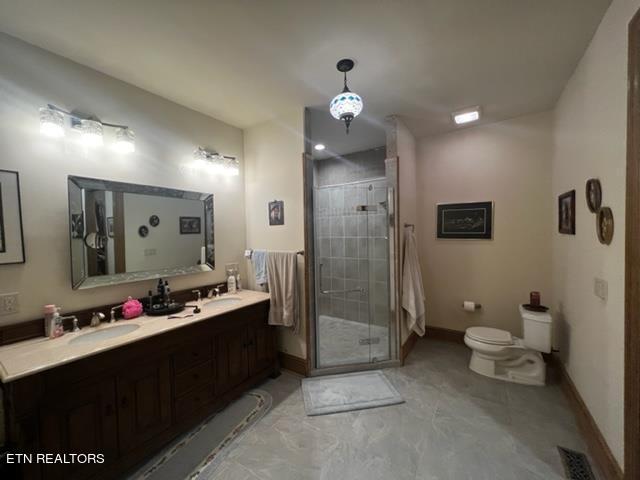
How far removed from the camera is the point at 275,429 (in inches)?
71.8

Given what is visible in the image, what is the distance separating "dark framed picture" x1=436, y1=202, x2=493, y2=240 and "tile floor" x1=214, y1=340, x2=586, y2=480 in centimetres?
156

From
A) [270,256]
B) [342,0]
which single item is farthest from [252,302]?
[342,0]

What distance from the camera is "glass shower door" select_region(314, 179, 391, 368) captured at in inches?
109

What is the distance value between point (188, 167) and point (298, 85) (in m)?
1.23

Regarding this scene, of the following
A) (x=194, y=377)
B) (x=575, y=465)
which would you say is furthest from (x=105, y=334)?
(x=575, y=465)

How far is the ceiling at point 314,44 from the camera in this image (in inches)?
53.0

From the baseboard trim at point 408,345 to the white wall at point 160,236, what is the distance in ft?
7.44

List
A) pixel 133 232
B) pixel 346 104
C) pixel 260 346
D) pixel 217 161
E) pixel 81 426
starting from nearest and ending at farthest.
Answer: pixel 81 426 → pixel 346 104 → pixel 133 232 → pixel 260 346 → pixel 217 161

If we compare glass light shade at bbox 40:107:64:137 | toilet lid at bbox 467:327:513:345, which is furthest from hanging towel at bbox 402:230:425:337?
glass light shade at bbox 40:107:64:137

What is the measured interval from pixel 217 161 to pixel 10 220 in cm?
145

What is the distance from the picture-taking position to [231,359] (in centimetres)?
208

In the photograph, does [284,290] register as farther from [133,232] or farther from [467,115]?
[467,115]

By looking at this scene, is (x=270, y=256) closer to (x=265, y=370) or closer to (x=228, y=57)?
(x=265, y=370)

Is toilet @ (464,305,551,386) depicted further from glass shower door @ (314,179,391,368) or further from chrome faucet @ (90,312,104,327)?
chrome faucet @ (90,312,104,327)
